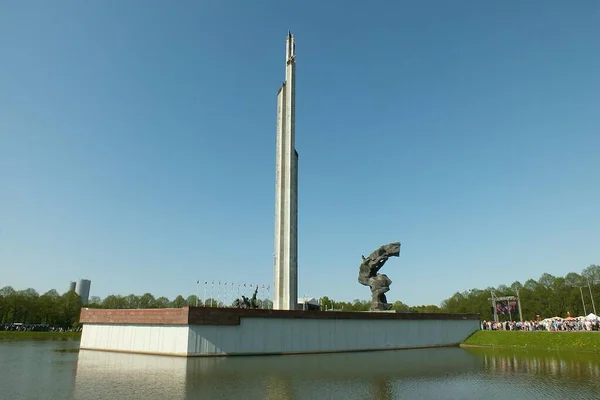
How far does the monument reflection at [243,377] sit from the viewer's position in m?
13.3

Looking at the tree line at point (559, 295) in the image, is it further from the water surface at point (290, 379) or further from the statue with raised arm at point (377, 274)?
the water surface at point (290, 379)

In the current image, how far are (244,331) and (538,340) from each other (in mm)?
24705

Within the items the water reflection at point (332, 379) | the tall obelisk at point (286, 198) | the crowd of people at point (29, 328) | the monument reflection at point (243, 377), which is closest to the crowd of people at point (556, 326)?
the water reflection at point (332, 379)

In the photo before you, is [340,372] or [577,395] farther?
[340,372]

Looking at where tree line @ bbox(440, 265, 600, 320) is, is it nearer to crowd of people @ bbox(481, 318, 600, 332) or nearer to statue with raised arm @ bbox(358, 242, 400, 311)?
crowd of people @ bbox(481, 318, 600, 332)

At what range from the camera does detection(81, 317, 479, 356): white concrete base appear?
26.3 meters

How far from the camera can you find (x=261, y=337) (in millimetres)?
28266

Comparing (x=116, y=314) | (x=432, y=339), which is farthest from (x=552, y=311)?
(x=116, y=314)

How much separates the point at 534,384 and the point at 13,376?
20.5 metres

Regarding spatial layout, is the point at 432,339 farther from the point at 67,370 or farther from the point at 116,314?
the point at 67,370

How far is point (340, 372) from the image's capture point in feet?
61.6

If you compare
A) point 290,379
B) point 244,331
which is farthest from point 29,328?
point 290,379

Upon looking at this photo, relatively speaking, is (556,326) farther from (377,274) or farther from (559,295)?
(559,295)

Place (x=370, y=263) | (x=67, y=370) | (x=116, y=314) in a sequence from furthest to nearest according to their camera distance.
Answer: (x=370, y=263)
(x=116, y=314)
(x=67, y=370)
